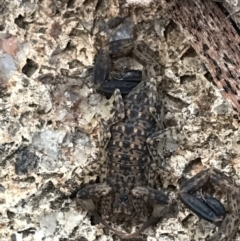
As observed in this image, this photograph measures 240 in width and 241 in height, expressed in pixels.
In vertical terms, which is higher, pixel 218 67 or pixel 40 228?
pixel 218 67

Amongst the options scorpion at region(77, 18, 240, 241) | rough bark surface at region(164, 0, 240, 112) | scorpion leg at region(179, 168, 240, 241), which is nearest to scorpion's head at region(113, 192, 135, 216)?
scorpion at region(77, 18, 240, 241)

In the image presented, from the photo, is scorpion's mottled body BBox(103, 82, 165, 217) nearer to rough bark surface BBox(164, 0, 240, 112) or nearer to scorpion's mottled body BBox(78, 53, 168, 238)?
scorpion's mottled body BBox(78, 53, 168, 238)

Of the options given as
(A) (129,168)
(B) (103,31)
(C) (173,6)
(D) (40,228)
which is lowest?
(D) (40,228)

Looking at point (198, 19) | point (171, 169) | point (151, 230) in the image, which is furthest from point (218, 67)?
point (151, 230)

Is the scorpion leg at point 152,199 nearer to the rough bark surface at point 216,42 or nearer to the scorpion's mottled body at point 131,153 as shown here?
the scorpion's mottled body at point 131,153

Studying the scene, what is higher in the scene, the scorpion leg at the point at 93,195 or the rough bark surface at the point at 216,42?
the rough bark surface at the point at 216,42

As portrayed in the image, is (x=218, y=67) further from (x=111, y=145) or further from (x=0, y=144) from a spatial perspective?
(x=0, y=144)

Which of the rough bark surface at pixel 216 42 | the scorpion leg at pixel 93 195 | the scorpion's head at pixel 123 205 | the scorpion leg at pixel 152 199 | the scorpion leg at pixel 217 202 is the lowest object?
the scorpion leg at pixel 93 195

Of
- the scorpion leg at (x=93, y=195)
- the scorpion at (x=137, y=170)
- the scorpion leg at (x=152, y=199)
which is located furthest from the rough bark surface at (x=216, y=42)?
the scorpion leg at (x=93, y=195)
